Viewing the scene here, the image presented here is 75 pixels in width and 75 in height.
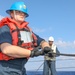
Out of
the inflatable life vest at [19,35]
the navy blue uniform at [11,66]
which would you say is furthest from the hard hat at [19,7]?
the navy blue uniform at [11,66]

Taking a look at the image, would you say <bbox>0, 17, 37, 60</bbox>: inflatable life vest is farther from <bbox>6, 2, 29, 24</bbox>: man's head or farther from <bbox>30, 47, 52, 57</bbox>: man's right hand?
<bbox>30, 47, 52, 57</bbox>: man's right hand

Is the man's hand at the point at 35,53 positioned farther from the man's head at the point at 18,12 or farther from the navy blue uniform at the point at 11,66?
the man's head at the point at 18,12

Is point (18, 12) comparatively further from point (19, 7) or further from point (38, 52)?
point (38, 52)

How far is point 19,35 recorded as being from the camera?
479 centimetres

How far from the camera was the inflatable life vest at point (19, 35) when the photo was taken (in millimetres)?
4699

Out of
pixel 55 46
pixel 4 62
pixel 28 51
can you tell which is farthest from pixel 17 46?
pixel 55 46

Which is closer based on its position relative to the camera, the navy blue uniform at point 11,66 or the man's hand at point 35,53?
the man's hand at point 35,53

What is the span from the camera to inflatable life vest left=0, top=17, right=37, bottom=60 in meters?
4.70

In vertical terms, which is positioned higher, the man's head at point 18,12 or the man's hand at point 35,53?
the man's head at point 18,12

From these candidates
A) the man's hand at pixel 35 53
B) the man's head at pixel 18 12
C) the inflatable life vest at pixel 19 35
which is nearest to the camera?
the man's hand at pixel 35 53

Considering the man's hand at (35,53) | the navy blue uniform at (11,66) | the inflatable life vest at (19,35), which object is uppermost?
the inflatable life vest at (19,35)

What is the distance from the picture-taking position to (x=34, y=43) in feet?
16.5

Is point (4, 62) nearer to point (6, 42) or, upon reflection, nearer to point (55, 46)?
point (6, 42)

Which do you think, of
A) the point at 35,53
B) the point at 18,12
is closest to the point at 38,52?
the point at 35,53
